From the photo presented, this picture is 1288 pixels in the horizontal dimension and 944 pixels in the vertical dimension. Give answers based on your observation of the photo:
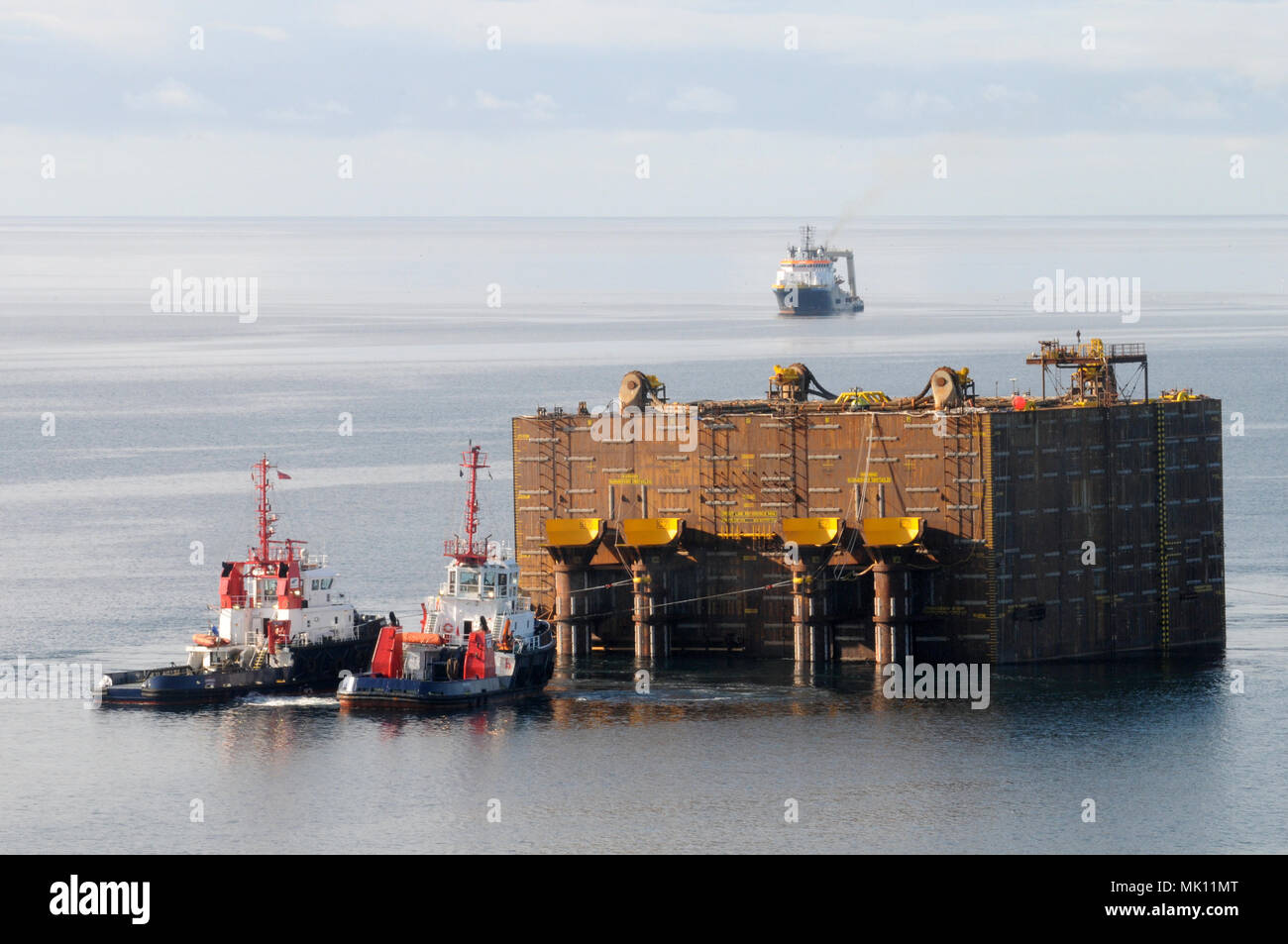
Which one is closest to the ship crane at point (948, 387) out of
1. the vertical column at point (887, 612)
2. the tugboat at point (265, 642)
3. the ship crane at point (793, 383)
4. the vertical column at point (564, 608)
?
the vertical column at point (887, 612)

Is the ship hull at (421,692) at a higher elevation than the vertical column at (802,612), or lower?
lower

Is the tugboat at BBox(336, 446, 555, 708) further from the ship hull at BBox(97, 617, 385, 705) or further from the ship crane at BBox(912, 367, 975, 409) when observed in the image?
the ship crane at BBox(912, 367, 975, 409)

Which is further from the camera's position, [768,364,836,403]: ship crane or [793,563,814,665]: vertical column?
[768,364,836,403]: ship crane

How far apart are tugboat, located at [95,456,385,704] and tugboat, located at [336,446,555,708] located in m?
2.32

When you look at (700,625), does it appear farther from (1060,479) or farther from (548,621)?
(1060,479)

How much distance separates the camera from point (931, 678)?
93312 millimetres

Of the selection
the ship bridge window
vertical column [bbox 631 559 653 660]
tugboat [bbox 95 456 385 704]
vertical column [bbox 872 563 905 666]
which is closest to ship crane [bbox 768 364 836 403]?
vertical column [bbox 631 559 653 660]

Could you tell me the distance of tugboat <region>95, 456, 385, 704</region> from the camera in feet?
307

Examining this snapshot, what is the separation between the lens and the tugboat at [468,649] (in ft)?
299

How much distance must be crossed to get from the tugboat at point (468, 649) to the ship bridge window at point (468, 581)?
0.04 feet

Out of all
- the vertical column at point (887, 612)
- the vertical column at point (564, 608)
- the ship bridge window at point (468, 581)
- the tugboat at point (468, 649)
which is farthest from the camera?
the vertical column at point (564, 608)

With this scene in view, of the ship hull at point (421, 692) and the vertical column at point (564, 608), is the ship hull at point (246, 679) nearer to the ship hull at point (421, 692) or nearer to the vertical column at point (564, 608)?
the ship hull at point (421, 692)

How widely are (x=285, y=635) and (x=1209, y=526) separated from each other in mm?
39579

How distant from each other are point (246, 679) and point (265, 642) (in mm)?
2169
